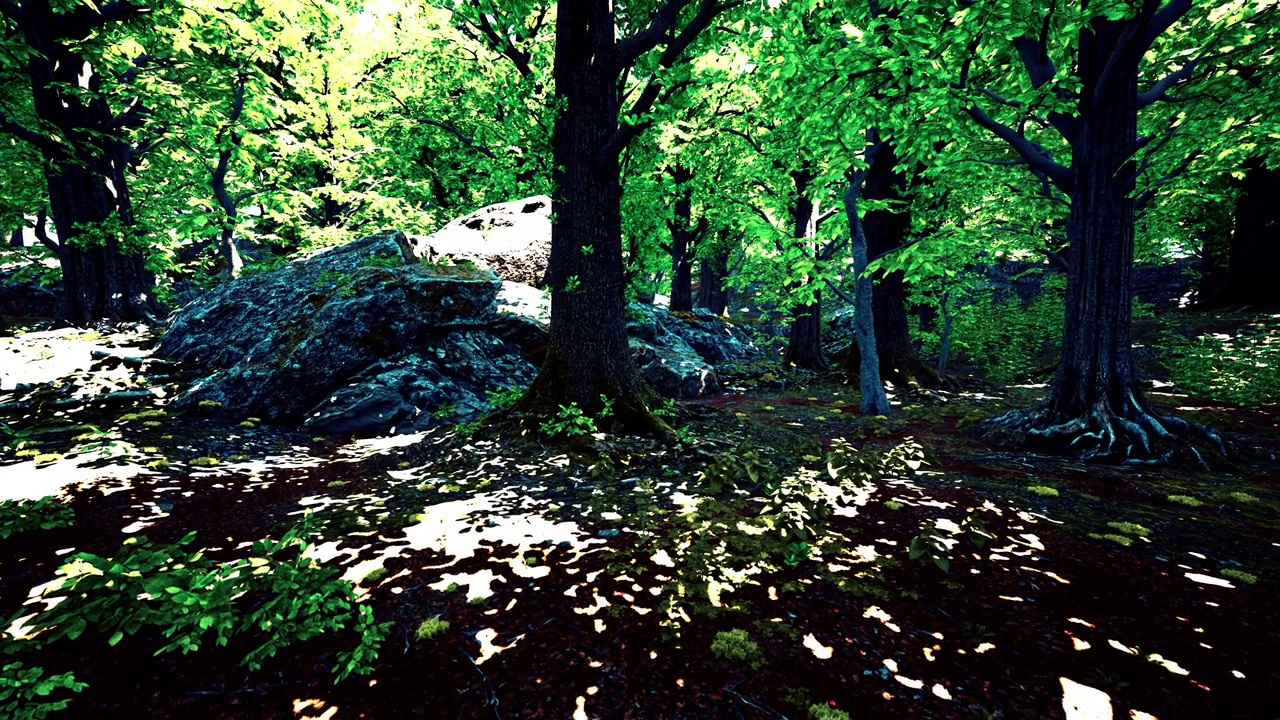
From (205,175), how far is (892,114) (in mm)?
24517

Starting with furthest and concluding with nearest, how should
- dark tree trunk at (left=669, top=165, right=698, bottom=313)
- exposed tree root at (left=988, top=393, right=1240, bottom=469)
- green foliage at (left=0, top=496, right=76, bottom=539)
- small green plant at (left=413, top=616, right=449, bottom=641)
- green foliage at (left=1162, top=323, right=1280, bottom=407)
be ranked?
dark tree trunk at (left=669, top=165, right=698, bottom=313) < green foliage at (left=1162, top=323, right=1280, bottom=407) < exposed tree root at (left=988, top=393, right=1240, bottom=469) < green foliage at (left=0, top=496, right=76, bottom=539) < small green plant at (left=413, top=616, right=449, bottom=641)

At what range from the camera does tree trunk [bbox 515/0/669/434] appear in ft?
21.7

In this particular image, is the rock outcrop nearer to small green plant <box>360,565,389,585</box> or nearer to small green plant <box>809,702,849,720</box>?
small green plant <box>360,565,389,585</box>

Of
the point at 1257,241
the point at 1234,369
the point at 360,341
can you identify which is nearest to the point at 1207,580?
the point at 360,341

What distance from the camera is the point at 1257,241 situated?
15648mm

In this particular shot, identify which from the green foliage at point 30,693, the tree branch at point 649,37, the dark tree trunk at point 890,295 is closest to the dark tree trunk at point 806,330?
the dark tree trunk at point 890,295

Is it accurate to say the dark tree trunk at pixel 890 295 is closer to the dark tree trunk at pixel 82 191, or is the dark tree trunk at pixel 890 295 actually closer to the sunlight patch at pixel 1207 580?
the sunlight patch at pixel 1207 580

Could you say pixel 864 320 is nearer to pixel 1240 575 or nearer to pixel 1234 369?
pixel 1240 575

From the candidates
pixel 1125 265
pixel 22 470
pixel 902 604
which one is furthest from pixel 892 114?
pixel 22 470

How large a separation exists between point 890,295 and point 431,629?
14041mm

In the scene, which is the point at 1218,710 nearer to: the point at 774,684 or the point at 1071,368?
the point at 774,684

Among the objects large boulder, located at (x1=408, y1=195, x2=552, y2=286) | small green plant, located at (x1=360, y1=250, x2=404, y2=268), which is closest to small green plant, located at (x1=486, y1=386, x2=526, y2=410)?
small green plant, located at (x1=360, y1=250, x2=404, y2=268)

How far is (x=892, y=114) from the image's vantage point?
691 cm

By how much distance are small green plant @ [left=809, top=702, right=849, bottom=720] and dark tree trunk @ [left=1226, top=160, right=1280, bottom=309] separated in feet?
75.5
